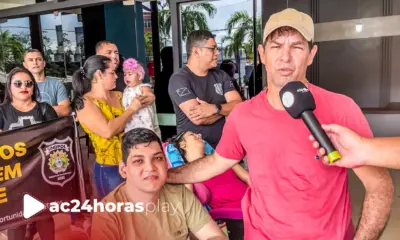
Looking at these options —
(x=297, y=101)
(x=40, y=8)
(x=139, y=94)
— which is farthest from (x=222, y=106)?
(x=40, y=8)

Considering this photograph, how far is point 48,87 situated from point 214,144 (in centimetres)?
77

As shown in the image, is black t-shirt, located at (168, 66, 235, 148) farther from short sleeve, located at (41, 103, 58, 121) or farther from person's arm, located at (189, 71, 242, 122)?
short sleeve, located at (41, 103, 58, 121)

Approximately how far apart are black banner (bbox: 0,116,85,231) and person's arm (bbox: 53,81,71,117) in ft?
0.11

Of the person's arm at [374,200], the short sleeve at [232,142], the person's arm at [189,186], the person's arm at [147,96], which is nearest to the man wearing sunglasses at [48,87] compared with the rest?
the person's arm at [147,96]

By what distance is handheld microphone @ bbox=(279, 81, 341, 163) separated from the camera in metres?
0.89

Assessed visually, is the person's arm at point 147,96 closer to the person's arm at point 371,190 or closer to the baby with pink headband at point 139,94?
the baby with pink headband at point 139,94

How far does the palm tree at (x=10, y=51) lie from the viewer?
1.75 meters

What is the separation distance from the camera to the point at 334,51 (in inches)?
75.3

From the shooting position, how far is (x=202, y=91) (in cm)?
175

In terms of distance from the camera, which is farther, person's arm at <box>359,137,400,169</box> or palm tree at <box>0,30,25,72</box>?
palm tree at <box>0,30,25,72</box>

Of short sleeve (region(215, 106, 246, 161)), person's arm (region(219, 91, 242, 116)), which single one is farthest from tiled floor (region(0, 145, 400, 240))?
person's arm (region(219, 91, 242, 116))

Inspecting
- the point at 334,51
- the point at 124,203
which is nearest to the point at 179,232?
the point at 124,203

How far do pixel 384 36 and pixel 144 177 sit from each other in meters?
1.42

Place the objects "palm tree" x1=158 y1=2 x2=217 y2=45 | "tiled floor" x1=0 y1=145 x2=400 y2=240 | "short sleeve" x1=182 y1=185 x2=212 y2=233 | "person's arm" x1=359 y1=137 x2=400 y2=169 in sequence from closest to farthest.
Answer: "person's arm" x1=359 y1=137 x2=400 y2=169 → "tiled floor" x1=0 y1=145 x2=400 y2=240 → "short sleeve" x1=182 y1=185 x2=212 y2=233 → "palm tree" x1=158 y1=2 x2=217 y2=45
